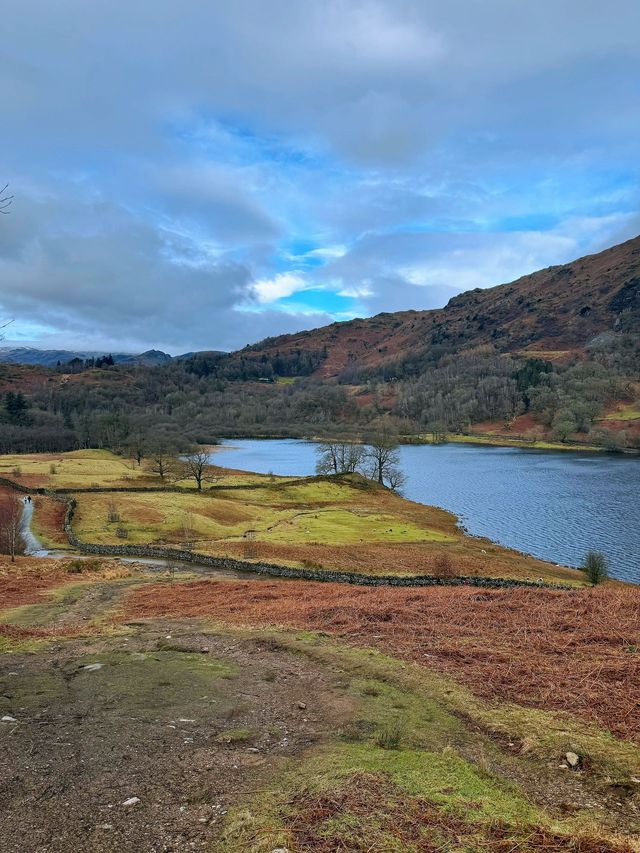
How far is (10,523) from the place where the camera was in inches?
2135

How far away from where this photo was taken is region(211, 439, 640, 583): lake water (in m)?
62.2

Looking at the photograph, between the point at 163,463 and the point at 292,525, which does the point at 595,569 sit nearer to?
the point at 292,525

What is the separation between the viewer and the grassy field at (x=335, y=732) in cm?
685

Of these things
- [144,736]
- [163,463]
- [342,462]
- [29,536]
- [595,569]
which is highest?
[144,736]

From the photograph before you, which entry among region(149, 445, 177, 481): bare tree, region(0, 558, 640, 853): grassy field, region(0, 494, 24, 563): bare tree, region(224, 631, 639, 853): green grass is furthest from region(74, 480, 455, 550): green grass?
region(224, 631, 639, 853): green grass

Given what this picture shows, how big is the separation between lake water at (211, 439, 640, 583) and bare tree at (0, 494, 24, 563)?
50.8 meters

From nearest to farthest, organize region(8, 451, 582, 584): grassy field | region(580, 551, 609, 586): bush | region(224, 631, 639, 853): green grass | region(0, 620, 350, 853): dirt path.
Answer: region(224, 631, 639, 853): green grass, region(0, 620, 350, 853): dirt path, region(580, 551, 609, 586): bush, region(8, 451, 582, 584): grassy field

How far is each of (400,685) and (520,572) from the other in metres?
36.1

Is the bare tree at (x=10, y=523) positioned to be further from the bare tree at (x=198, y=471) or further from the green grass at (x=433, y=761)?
the green grass at (x=433, y=761)

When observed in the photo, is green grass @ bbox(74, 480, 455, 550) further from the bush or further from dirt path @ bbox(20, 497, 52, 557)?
the bush

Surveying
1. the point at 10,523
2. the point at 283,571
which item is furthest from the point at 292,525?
the point at 10,523

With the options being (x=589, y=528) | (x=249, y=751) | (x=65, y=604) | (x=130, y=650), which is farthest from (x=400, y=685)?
(x=589, y=528)

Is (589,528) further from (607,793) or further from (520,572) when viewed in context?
(607,793)

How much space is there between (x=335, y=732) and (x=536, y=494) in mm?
90369
